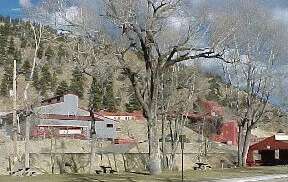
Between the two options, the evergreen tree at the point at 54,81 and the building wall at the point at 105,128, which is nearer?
the building wall at the point at 105,128

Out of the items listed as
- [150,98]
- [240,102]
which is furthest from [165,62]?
[240,102]

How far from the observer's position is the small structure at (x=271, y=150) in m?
61.2

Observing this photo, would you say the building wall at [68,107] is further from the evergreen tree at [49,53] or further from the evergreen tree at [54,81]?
the evergreen tree at [54,81]

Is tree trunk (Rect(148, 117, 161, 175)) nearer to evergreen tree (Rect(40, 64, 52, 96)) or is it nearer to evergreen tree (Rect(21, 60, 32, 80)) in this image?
evergreen tree (Rect(21, 60, 32, 80))

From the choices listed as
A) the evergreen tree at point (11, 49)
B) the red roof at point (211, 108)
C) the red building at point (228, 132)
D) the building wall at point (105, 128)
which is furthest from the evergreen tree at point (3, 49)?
the red building at point (228, 132)

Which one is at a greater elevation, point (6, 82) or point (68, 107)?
point (6, 82)

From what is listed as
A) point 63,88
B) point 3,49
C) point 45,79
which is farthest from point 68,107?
point 3,49

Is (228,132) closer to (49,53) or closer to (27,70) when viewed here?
(49,53)

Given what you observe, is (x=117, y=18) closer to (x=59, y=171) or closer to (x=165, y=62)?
(x=165, y=62)

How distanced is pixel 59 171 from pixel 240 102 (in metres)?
17.9

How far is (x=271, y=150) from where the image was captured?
62.6m

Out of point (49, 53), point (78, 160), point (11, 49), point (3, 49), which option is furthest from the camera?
point (3, 49)

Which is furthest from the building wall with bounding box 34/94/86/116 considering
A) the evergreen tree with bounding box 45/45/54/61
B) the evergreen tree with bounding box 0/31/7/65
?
the evergreen tree with bounding box 0/31/7/65

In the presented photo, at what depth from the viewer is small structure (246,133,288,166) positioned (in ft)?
201
